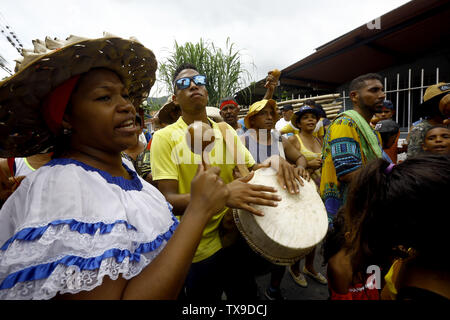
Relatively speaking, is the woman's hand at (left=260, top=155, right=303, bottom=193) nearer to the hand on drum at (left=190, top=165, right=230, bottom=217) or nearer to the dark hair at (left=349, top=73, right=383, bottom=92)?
the hand on drum at (left=190, top=165, right=230, bottom=217)

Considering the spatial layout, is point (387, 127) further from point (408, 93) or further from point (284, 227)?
point (408, 93)

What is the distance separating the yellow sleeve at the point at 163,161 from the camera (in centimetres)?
172

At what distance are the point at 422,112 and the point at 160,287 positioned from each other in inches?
163

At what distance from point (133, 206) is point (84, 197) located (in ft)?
0.63

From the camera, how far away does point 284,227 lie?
1457 millimetres

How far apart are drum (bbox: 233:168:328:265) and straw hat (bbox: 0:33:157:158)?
3.66 feet

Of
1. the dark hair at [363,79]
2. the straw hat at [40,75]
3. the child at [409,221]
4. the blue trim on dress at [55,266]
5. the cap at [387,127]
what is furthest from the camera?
the cap at [387,127]

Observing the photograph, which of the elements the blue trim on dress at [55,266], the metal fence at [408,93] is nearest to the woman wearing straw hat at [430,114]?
the metal fence at [408,93]

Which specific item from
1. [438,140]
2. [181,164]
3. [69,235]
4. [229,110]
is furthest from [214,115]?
[69,235]

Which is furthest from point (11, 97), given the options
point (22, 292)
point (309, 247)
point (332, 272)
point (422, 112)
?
point (422, 112)

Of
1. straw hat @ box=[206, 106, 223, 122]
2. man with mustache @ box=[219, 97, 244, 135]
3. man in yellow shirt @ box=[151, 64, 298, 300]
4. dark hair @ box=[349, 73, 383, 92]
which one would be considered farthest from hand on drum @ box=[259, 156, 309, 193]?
man with mustache @ box=[219, 97, 244, 135]

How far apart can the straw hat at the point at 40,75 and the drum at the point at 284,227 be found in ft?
3.66

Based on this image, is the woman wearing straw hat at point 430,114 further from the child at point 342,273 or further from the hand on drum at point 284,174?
the hand on drum at point 284,174
